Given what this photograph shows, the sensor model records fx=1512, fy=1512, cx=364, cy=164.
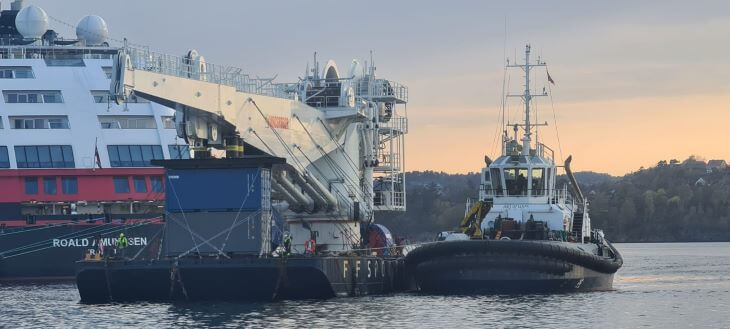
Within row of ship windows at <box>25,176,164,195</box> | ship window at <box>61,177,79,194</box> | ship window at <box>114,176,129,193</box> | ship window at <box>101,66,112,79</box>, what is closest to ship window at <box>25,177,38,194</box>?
row of ship windows at <box>25,176,164,195</box>

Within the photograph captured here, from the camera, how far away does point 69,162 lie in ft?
218

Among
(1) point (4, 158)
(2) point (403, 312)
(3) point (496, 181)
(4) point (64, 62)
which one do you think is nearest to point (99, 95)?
(4) point (64, 62)

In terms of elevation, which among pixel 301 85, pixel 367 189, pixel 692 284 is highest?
pixel 301 85

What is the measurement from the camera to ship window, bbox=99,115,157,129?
6775 centimetres

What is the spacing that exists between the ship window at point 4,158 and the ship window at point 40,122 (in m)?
1.44

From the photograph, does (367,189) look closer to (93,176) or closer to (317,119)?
(317,119)

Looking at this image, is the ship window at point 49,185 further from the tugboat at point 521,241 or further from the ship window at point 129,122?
the tugboat at point 521,241

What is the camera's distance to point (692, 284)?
6303 cm

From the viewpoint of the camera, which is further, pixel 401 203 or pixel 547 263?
pixel 401 203

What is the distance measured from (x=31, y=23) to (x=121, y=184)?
11709mm

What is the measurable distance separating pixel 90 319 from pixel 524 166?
19.2 meters

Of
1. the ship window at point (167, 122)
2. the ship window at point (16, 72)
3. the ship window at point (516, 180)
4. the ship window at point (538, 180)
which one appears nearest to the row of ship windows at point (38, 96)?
the ship window at point (16, 72)

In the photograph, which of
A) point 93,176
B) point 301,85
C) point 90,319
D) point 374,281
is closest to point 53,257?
point 93,176

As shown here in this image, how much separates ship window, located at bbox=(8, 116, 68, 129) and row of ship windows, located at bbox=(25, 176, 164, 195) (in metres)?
2.99
